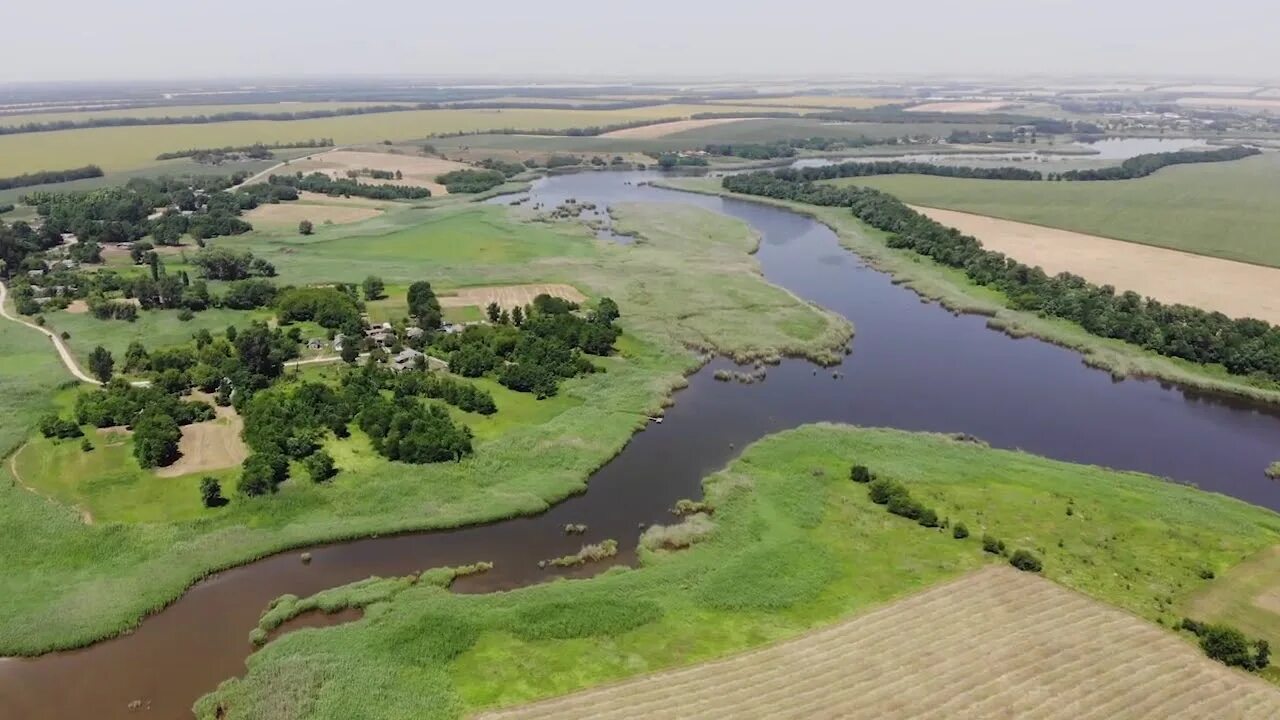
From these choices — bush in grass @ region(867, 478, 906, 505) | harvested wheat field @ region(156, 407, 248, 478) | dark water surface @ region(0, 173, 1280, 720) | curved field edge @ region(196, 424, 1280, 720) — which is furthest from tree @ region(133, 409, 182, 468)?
bush in grass @ region(867, 478, 906, 505)

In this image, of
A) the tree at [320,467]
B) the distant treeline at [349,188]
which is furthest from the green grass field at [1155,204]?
the tree at [320,467]

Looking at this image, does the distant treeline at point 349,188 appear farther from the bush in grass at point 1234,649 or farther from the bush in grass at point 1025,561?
the bush in grass at point 1234,649

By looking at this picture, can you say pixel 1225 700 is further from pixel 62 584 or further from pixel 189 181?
pixel 189 181

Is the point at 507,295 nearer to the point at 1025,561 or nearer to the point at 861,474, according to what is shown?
the point at 861,474

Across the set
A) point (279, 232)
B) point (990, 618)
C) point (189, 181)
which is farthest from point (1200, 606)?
point (189, 181)

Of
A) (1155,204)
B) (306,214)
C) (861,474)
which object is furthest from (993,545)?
(306,214)
